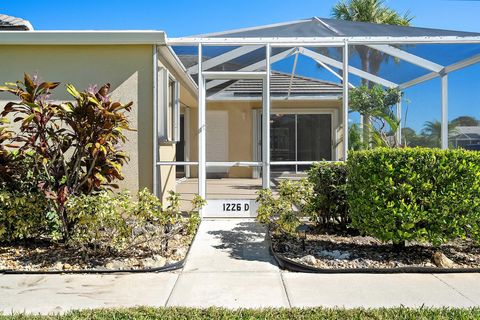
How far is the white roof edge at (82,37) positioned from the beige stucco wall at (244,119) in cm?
167

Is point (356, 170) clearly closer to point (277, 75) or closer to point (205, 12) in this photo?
point (277, 75)

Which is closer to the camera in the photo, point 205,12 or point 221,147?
point 221,147

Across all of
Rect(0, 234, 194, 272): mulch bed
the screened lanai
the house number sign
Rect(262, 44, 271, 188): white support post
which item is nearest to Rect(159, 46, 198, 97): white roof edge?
the screened lanai

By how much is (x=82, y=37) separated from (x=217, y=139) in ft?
10.3

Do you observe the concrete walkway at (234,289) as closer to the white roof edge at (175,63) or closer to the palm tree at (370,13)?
the white roof edge at (175,63)

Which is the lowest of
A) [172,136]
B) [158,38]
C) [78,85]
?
[172,136]

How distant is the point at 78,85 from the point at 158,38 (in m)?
1.75

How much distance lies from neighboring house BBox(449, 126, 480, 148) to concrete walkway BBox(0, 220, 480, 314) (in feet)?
18.1

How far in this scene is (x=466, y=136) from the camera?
376 inches

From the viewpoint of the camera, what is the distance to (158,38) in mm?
7180

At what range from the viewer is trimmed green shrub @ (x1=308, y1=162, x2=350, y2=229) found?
251 inches

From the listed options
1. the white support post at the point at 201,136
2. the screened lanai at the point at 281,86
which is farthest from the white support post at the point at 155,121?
the white support post at the point at 201,136

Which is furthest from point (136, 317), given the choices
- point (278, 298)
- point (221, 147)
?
point (221, 147)

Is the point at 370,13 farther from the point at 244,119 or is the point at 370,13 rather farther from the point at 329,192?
the point at 329,192
